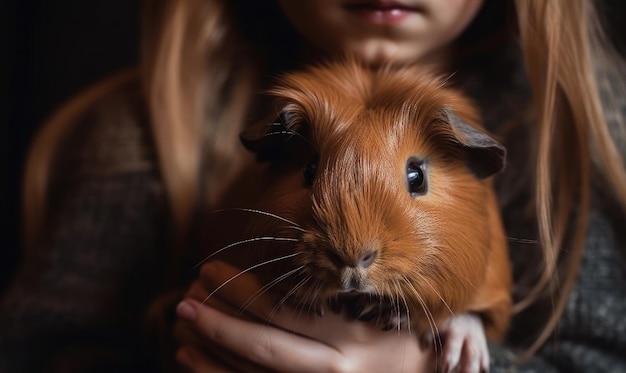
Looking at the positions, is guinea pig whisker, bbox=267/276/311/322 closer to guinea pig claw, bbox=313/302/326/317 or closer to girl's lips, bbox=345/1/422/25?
guinea pig claw, bbox=313/302/326/317

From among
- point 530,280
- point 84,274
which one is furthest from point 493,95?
point 84,274

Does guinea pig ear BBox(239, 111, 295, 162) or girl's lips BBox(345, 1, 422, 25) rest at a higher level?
girl's lips BBox(345, 1, 422, 25)

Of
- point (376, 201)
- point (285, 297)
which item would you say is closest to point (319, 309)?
point (285, 297)

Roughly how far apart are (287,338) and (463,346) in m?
0.20

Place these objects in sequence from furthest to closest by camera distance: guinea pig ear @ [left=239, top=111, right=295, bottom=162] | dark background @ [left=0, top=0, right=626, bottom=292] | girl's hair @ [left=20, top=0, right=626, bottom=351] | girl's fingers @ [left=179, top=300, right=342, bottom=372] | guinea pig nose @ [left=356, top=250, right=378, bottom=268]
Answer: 1. dark background @ [left=0, top=0, right=626, bottom=292]
2. girl's hair @ [left=20, top=0, right=626, bottom=351]
3. girl's fingers @ [left=179, top=300, right=342, bottom=372]
4. guinea pig ear @ [left=239, top=111, right=295, bottom=162]
5. guinea pig nose @ [left=356, top=250, right=378, bottom=268]

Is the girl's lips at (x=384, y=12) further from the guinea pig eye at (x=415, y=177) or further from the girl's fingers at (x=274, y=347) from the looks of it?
the girl's fingers at (x=274, y=347)

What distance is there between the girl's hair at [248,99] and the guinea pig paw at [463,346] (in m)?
0.21

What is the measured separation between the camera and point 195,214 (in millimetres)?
1272

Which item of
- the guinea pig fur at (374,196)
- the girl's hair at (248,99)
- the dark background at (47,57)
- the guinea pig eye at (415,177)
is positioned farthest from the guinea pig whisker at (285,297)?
the dark background at (47,57)

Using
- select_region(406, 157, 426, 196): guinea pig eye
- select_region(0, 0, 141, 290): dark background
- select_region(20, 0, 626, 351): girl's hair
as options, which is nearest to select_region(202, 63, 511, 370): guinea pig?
select_region(406, 157, 426, 196): guinea pig eye

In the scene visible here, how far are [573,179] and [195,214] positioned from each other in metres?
0.57

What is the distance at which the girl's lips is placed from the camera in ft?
3.20

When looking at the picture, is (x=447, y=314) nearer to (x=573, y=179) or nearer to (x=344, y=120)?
(x=344, y=120)

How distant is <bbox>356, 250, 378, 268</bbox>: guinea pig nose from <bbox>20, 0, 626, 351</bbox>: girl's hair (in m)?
0.47
